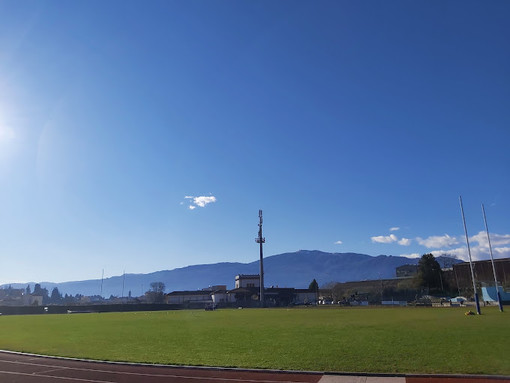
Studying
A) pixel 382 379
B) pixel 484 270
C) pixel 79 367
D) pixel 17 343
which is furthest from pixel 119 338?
pixel 484 270

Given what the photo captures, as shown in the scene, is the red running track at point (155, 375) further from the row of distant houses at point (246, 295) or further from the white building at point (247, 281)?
the white building at point (247, 281)

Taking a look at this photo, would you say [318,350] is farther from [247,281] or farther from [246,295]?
[247,281]

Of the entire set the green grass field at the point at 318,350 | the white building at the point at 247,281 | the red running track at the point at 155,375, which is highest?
the white building at the point at 247,281

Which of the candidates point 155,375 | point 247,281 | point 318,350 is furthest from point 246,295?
point 155,375

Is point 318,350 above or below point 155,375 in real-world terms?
above

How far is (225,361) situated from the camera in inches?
667

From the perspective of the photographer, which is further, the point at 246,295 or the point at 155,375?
the point at 246,295

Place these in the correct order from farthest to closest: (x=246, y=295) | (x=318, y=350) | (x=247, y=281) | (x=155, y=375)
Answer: (x=247, y=281), (x=246, y=295), (x=318, y=350), (x=155, y=375)

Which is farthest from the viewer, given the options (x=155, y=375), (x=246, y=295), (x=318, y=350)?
(x=246, y=295)

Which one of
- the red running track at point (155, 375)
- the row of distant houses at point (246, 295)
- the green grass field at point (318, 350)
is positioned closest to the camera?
the red running track at point (155, 375)

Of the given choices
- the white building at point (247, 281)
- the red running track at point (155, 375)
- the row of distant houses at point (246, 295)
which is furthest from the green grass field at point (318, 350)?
the white building at point (247, 281)

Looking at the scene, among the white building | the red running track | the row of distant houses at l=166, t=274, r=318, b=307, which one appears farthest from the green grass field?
the white building

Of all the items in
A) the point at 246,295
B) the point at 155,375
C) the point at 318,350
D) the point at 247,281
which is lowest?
the point at 155,375

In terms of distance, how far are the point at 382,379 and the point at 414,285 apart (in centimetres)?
10608
